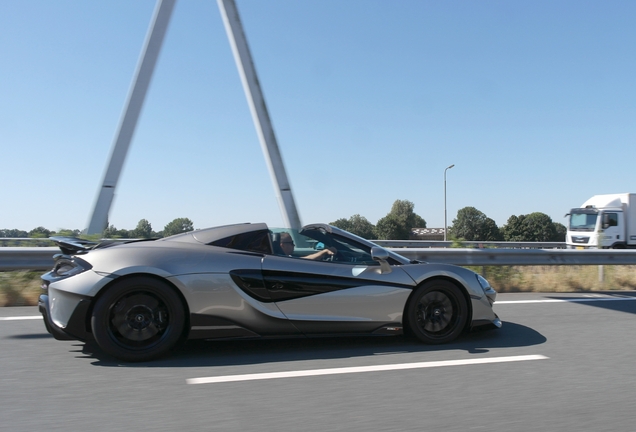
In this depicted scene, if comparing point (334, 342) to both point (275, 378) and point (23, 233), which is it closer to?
point (275, 378)

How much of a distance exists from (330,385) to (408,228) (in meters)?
15.3

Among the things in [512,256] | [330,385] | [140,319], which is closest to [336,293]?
[330,385]

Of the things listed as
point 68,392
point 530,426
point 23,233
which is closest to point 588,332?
point 530,426

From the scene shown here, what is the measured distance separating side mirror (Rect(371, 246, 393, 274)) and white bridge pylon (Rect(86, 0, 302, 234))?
5.70m

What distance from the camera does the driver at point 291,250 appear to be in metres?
4.77

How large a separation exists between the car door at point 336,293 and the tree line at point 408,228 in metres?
1.08

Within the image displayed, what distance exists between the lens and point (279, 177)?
1145 cm

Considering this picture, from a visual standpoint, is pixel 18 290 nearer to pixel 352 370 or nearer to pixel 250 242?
pixel 250 242

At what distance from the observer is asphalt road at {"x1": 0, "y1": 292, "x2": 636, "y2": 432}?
10.1 ft

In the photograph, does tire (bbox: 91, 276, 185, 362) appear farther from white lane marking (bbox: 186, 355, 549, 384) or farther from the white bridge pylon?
the white bridge pylon

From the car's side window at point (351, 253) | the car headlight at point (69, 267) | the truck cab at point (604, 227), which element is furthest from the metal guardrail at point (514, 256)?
the truck cab at point (604, 227)

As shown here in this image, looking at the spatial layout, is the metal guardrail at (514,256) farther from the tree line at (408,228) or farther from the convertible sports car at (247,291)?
the convertible sports car at (247,291)

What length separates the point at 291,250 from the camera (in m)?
4.79

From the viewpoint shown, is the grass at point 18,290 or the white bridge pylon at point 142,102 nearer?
the grass at point 18,290
